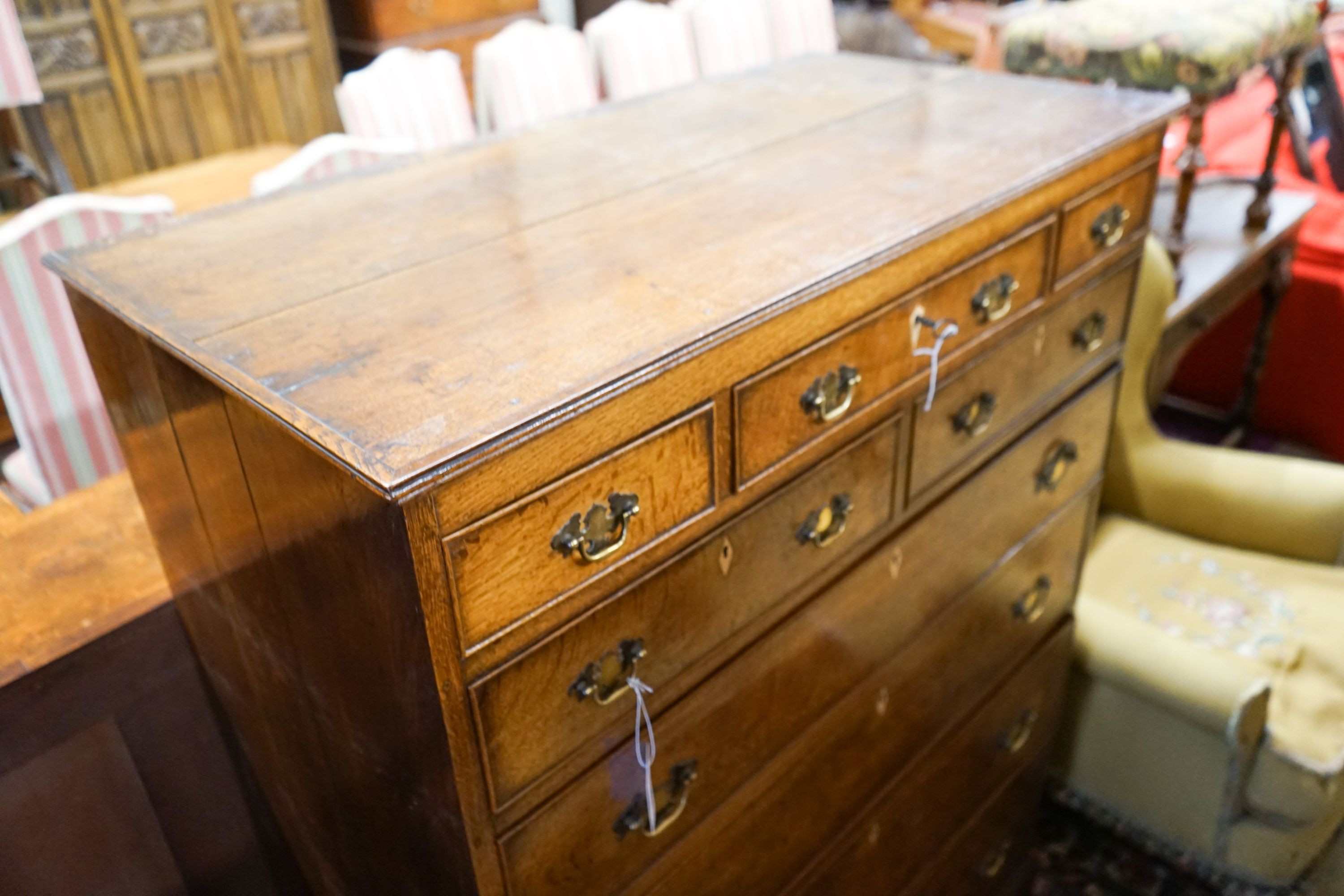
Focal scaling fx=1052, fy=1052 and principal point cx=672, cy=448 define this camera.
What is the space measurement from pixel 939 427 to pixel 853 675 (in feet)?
0.91

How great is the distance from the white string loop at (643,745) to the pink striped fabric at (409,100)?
73.1 inches

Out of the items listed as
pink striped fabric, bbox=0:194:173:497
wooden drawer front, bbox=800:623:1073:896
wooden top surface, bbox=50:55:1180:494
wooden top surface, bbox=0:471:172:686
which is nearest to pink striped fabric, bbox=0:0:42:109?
pink striped fabric, bbox=0:194:173:497

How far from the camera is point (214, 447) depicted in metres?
0.79

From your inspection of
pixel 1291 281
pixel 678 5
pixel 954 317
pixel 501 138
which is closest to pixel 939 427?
pixel 954 317

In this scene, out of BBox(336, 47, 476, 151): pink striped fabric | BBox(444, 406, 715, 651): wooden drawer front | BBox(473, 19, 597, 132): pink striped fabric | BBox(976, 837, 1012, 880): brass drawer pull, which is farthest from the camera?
BBox(473, 19, 597, 132): pink striped fabric

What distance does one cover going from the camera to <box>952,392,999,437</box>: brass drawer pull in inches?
43.7

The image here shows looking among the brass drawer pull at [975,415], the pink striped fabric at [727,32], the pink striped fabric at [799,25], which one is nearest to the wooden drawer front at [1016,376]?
the brass drawer pull at [975,415]

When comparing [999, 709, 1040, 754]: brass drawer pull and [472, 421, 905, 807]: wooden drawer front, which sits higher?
[472, 421, 905, 807]: wooden drawer front

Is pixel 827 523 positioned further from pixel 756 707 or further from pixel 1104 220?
pixel 1104 220

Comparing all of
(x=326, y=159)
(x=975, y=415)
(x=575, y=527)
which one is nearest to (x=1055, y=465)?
(x=975, y=415)

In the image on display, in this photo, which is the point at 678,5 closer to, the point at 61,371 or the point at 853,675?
the point at 61,371

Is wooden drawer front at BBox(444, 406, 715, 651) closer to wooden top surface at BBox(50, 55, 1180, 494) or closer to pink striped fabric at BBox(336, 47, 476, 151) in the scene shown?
wooden top surface at BBox(50, 55, 1180, 494)

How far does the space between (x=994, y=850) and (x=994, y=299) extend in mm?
1005

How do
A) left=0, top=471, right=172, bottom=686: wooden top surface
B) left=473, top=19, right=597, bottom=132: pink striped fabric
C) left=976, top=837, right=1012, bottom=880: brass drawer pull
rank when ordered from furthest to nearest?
Result: left=473, top=19, right=597, bottom=132: pink striped fabric → left=976, top=837, right=1012, bottom=880: brass drawer pull → left=0, top=471, right=172, bottom=686: wooden top surface
